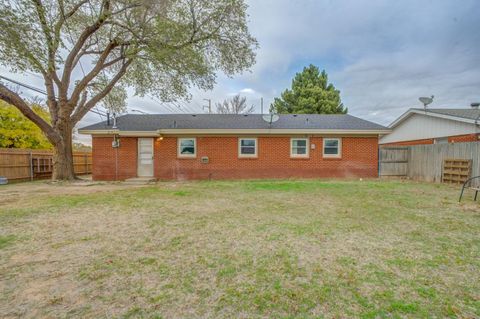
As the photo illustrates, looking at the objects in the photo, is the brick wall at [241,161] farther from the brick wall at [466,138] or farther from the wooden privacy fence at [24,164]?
the brick wall at [466,138]

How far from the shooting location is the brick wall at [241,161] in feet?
39.8

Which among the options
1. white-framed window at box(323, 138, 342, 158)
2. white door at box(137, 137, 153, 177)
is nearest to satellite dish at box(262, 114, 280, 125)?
white-framed window at box(323, 138, 342, 158)

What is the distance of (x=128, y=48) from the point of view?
1205 centimetres

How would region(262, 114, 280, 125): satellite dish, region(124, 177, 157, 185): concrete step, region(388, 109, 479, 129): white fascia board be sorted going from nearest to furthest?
1. region(124, 177, 157, 185): concrete step
2. region(388, 109, 479, 129): white fascia board
3. region(262, 114, 280, 125): satellite dish

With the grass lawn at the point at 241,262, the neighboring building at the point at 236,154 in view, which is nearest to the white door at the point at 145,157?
the neighboring building at the point at 236,154

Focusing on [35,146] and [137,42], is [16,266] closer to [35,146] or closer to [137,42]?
[137,42]

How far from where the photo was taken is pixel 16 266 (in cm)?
287

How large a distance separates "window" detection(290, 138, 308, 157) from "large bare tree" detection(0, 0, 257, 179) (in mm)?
4749

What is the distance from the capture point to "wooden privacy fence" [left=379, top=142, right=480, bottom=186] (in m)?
9.19

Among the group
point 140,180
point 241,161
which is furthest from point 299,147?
point 140,180

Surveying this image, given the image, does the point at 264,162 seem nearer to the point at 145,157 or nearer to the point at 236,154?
the point at 236,154

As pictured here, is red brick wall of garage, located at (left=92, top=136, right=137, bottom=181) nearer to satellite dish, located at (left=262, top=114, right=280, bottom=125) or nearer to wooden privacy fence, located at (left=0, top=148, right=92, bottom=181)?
wooden privacy fence, located at (left=0, top=148, right=92, bottom=181)

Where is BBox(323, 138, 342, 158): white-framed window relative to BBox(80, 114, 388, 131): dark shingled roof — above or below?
below

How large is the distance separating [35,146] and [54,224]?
17168mm
